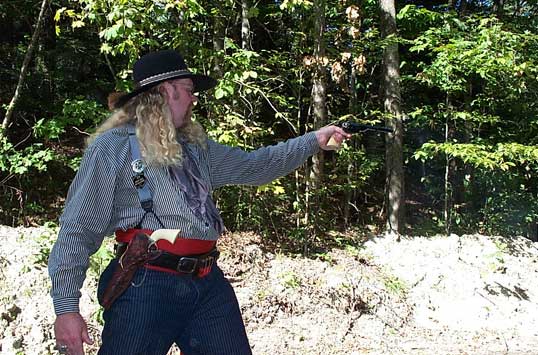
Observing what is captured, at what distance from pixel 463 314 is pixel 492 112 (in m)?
4.45

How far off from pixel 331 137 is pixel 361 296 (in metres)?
4.45

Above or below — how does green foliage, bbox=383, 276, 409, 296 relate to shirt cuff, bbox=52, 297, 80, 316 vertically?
below

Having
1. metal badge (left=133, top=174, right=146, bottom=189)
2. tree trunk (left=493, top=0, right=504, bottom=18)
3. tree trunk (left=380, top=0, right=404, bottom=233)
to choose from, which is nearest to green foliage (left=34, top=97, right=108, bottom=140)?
metal badge (left=133, top=174, right=146, bottom=189)

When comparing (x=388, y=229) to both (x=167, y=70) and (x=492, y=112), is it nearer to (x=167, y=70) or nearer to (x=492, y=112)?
(x=492, y=112)

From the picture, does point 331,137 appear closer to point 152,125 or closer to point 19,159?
point 152,125

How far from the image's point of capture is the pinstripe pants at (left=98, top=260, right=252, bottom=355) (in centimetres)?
227

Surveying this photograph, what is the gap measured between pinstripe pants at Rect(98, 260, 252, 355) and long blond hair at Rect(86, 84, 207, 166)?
0.48m

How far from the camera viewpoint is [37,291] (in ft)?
17.3

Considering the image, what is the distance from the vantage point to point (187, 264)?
2357 millimetres

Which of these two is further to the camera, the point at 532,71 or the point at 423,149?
the point at 423,149

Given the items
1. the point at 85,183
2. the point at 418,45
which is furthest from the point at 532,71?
the point at 85,183

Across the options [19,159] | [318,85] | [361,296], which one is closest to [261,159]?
[361,296]

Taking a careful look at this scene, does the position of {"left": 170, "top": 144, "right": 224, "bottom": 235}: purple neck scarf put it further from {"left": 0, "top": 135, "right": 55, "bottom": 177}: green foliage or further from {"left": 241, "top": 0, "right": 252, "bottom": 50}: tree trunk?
{"left": 241, "top": 0, "right": 252, "bottom": 50}: tree trunk

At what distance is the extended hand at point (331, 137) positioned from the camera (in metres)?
2.99
